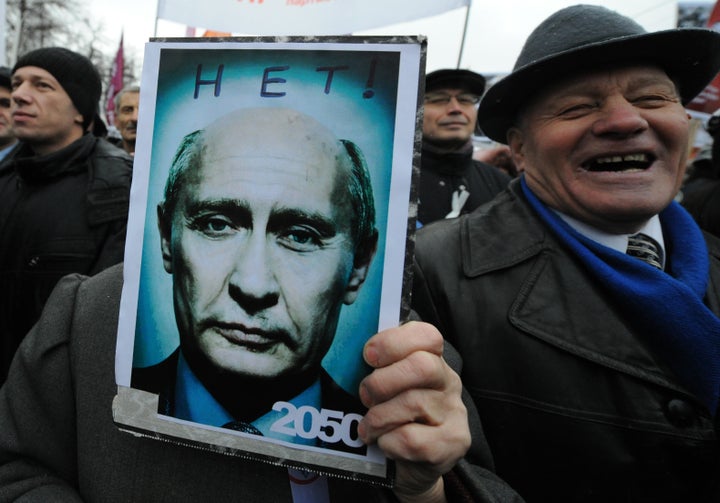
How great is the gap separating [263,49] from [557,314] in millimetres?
883

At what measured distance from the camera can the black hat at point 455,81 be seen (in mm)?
3373

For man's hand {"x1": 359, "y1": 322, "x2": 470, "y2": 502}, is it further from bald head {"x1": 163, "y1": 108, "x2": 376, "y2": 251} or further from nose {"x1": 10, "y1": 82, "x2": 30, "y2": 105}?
nose {"x1": 10, "y1": 82, "x2": 30, "y2": 105}

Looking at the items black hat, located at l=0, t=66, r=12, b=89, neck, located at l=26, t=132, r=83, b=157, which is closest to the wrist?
neck, located at l=26, t=132, r=83, b=157

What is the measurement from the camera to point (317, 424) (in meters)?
0.80

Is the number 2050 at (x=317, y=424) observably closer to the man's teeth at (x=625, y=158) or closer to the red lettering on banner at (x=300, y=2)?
the man's teeth at (x=625, y=158)

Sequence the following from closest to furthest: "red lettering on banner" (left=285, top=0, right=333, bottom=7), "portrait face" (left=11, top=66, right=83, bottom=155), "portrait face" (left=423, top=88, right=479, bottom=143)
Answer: "red lettering on banner" (left=285, top=0, right=333, bottom=7), "portrait face" (left=11, top=66, right=83, bottom=155), "portrait face" (left=423, top=88, right=479, bottom=143)

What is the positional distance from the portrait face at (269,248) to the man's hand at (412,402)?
0.31ft

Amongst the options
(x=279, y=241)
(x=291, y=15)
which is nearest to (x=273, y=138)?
(x=279, y=241)

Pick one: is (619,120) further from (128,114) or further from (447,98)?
(128,114)

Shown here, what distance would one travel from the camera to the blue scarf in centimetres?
118

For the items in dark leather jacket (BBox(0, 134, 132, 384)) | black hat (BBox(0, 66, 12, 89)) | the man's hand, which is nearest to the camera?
the man's hand

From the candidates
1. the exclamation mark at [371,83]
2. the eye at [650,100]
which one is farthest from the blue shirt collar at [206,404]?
the eye at [650,100]

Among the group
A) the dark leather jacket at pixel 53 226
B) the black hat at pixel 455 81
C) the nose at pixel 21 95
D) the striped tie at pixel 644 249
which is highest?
the black hat at pixel 455 81

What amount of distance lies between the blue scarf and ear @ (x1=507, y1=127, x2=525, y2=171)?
0.25 m
